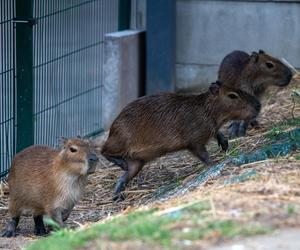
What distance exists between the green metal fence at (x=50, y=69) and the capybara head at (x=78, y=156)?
6.04 ft

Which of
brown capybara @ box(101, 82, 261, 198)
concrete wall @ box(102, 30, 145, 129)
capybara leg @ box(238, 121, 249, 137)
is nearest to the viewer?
brown capybara @ box(101, 82, 261, 198)

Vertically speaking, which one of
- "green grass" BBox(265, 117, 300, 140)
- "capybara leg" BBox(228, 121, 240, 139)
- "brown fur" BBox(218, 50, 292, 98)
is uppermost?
"brown fur" BBox(218, 50, 292, 98)

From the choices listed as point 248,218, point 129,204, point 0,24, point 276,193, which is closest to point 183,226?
point 248,218

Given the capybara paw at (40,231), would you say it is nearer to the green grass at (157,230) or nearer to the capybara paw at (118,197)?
the capybara paw at (118,197)

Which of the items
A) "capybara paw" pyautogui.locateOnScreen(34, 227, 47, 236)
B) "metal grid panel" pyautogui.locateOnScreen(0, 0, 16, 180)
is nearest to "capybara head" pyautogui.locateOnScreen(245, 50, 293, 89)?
"metal grid panel" pyautogui.locateOnScreen(0, 0, 16, 180)

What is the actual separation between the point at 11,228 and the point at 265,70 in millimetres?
3494

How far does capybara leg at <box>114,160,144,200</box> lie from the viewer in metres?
8.34

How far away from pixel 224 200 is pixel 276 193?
0.37m

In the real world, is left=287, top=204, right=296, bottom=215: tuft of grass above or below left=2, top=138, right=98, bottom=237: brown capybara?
above

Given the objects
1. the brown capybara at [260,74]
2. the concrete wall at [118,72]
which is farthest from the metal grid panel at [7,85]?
the brown capybara at [260,74]

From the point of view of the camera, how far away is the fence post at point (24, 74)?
9.10 m

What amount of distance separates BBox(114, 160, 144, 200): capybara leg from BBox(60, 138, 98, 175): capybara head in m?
1.04

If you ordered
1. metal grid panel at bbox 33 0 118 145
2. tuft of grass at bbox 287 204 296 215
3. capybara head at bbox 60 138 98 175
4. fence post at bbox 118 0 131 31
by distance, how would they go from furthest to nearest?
fence post at bbox 118 0 131 31 → metal grid panel at bbox 33 0 118 145 → capybara head at bbox 60 138 98 175 → tuft of grass at bbox 287 204 296 215

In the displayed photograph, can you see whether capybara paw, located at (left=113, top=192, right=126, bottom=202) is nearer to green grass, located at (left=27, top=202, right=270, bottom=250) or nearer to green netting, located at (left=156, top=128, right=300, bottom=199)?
green netting, located at (left=156, top=128, right=300, bottom=199)
